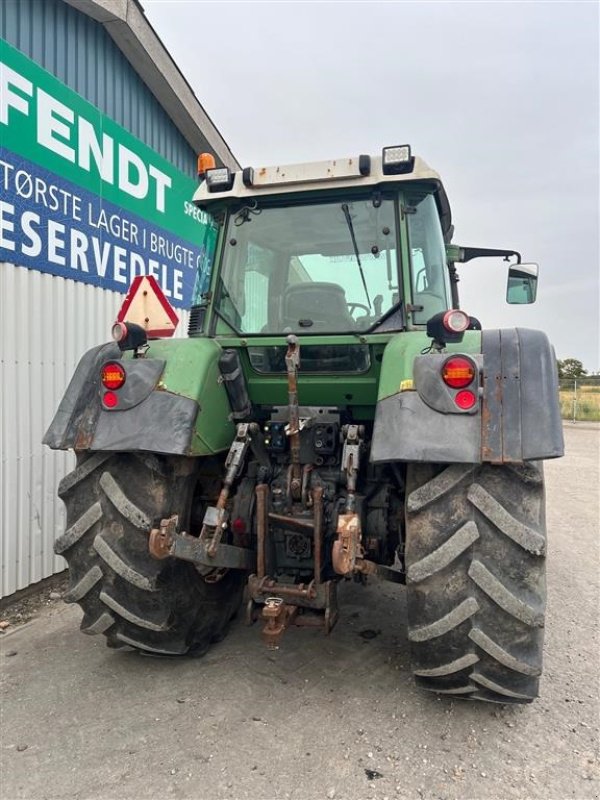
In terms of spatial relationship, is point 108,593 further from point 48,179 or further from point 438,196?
Answer: point 48,179

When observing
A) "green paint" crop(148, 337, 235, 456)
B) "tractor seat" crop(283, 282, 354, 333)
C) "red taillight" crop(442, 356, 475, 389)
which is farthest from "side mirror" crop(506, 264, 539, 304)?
"green paint" crop(148, 337, 235, 456)

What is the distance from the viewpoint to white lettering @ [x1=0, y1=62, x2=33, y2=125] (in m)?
4.11

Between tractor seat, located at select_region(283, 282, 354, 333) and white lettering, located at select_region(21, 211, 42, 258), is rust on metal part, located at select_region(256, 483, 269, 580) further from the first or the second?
white lettering, located at select_region(21, 211, 42, 258)

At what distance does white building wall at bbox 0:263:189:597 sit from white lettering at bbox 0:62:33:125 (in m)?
1.10

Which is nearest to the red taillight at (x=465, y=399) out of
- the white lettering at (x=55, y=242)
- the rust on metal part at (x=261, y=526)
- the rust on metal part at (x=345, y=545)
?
the rust on metal part at (x=345, y=545)

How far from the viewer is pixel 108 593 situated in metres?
2.92

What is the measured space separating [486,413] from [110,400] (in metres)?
1.79

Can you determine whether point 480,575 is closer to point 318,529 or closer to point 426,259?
point 318,529

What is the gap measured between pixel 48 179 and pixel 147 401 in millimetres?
2719

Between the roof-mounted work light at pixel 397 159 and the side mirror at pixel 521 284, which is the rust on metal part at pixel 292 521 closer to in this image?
the roof-mounted work light at pixel 397 159

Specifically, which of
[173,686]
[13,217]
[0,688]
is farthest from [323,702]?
[13,217]

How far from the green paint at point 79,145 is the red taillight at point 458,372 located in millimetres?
3572

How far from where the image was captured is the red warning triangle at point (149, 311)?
12.7 ft

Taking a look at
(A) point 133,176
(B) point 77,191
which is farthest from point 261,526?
(A) point 133,176
